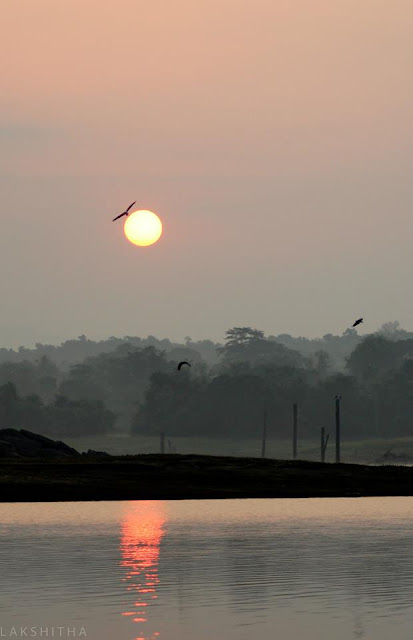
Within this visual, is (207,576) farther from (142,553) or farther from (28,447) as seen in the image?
(28,447)

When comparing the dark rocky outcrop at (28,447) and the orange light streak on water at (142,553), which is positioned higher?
the dark rocky outcrop at (28,447)

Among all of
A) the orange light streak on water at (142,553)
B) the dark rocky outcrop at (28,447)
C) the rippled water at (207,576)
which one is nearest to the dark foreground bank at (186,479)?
the dark rocky outcrop at (28,447)

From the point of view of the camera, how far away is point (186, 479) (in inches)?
3821

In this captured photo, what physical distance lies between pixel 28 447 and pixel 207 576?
3102 inches

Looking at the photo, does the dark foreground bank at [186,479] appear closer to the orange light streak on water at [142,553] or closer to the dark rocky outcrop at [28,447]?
the dark rocky outcrop at [28,447]

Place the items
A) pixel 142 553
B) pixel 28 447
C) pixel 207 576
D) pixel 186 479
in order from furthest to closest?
pixel 28 447 → pixel 186 479 → pixel 142 553 → pixel 207 576

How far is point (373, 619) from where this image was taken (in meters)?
31.9

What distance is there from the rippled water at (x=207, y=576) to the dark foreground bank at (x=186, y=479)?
1891cm

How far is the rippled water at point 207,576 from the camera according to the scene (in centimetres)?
3083

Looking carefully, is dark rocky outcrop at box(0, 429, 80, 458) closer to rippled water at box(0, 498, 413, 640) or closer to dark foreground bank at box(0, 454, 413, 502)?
dark foreground bank at box(0, 454, 413, 502)

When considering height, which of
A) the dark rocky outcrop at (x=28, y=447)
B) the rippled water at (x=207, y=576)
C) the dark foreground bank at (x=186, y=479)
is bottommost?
the rippled water at (x=207, y=576)

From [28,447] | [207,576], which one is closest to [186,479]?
[28,447]

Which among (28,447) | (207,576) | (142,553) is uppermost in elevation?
(28,447)

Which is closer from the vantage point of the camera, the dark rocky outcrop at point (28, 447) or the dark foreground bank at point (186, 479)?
the dark foreground bank at point (186, 479)
